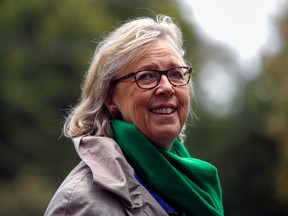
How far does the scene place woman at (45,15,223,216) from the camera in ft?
12.2

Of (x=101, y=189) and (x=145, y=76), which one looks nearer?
(x=101, y=189)

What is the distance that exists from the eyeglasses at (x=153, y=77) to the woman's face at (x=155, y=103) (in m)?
0.02

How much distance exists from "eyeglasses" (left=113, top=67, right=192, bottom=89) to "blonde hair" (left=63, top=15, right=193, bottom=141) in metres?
0.07

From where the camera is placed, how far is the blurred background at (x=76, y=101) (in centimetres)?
2317

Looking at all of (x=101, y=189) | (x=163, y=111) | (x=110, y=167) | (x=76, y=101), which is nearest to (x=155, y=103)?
(x=163, y=111)

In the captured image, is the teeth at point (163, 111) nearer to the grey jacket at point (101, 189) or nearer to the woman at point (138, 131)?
the woman at point (138, 131)

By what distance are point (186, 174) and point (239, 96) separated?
25.7 m

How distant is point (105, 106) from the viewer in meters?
4.14

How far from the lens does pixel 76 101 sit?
29.0 m

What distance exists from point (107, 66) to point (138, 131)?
0.38 meters

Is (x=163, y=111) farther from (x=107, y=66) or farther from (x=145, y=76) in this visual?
(x=107, y=66)

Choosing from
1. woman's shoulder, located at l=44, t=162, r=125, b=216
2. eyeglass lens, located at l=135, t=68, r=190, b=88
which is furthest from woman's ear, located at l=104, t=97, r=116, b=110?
woman's shoulder, located at l=44, t=162, r=125, b=216

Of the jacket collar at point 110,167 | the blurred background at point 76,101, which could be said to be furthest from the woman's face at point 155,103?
the blurred background at point 76,101

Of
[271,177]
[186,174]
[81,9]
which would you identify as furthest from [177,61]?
[81,9]
